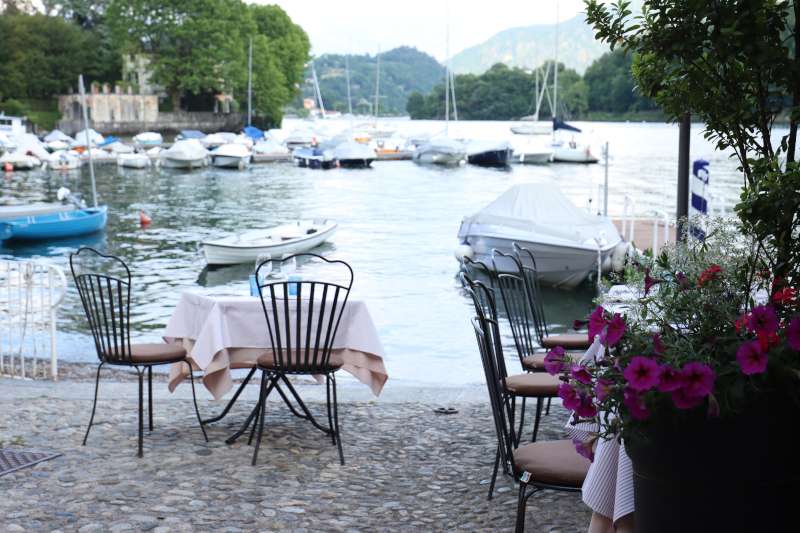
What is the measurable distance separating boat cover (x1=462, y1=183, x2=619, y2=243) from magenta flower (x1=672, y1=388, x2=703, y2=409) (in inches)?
463

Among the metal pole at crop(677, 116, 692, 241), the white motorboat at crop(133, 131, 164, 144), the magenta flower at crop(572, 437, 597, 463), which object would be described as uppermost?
the white motorboat at crop(133, 131, 164, 144)

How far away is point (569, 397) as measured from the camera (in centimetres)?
225

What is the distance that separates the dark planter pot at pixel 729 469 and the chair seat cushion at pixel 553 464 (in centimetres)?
60

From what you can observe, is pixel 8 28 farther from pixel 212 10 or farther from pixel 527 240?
pixel 527 240

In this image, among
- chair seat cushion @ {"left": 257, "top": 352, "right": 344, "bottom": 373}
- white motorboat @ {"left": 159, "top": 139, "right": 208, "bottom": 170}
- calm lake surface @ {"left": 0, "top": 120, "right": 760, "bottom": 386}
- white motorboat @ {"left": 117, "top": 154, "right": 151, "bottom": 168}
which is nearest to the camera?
chair seat cushion @ {"left": 257, "top": 352, "right": 344, "bottom": 373}

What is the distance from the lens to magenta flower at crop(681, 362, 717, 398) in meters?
1.99

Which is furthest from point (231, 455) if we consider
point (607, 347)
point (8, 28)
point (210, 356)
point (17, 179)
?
point (8, 28)

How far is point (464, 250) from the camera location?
15.4 metres

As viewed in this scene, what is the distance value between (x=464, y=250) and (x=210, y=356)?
11.0 meters

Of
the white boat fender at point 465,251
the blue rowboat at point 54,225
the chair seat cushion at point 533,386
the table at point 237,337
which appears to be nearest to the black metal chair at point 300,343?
the table at point 237,337

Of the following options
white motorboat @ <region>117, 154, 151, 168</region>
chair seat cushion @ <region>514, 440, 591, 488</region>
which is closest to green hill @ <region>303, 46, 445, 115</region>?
Result: white motorboat @ <region>117, 154, 151, 168</region>

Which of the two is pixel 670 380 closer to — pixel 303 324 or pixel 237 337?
pixel 303 324

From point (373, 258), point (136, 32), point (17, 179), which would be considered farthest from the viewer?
point (136, 32)

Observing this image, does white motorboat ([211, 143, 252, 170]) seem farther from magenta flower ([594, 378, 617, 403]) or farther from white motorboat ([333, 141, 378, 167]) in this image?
magenta flower ([594, 378, 617, 403])
